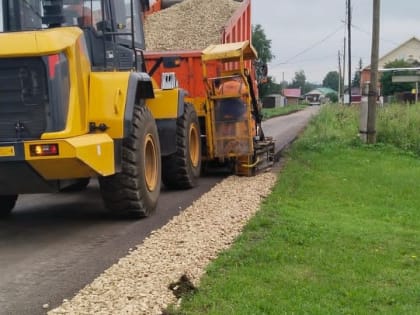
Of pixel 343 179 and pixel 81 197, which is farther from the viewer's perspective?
pixel 343 179

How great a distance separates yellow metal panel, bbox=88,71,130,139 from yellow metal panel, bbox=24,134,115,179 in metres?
0.18

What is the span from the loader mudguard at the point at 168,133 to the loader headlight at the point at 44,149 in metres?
3.30

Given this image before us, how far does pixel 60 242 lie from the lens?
7281 millimetres

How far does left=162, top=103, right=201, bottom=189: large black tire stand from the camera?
10406 millimetres

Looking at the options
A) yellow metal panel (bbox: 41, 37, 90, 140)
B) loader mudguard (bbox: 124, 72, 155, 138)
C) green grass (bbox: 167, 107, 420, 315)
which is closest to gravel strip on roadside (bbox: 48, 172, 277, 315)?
green grass (bbox: 167, 107, 420, 315)

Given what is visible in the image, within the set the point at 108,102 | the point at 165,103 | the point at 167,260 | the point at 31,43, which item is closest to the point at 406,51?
the point at 165,103

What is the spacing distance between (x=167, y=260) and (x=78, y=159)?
145 centimetres

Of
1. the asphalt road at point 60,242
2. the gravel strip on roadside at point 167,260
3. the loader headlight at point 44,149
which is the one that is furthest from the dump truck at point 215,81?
the loader headlight at point 44,149

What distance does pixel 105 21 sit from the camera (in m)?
8.03

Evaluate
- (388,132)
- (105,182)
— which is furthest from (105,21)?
(388,132)

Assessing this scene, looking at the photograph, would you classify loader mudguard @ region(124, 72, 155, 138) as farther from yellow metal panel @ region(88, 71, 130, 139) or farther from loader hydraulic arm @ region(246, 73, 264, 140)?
loader hydraulic arm @ region(246, 73, 264, 140)

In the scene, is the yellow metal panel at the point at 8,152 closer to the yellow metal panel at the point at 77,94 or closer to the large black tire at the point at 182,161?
the yellow metal panel at the point at 77,94

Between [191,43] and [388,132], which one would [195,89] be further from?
[388,132]

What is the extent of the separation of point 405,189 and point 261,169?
9.42ft
